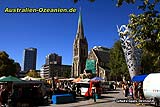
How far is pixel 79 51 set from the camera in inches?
5482

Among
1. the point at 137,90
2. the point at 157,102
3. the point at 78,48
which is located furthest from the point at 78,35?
the point at 157,102

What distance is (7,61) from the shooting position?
2655 inches

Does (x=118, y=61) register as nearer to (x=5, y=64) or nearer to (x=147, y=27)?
(x=5, y=64)

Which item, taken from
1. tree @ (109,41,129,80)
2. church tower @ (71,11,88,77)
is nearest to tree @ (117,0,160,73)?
tree @ (109,41,129,80)

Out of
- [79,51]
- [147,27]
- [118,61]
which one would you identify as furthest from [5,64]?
[79,51]

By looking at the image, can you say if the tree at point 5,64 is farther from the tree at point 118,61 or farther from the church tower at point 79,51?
the church tower at point 79,51

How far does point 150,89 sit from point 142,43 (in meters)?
11.4

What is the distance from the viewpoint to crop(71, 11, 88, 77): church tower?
13736 centimetres

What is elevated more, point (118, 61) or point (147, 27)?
point (118, 61)

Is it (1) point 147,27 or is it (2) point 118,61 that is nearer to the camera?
(1) point 147,27

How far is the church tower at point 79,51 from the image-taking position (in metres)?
137

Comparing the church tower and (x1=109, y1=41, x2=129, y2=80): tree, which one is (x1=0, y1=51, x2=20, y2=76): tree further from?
the church tower

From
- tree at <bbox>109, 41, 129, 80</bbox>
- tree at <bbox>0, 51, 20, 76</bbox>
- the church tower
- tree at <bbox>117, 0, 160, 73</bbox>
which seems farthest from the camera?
the church tower

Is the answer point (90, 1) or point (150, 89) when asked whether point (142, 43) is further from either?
point (150, 89)
